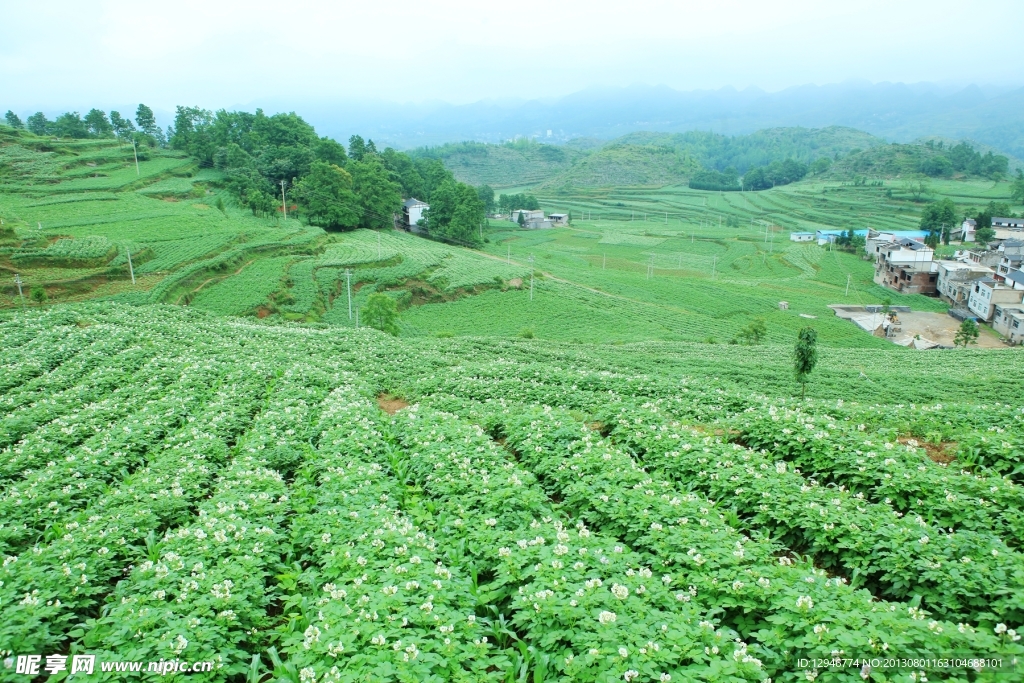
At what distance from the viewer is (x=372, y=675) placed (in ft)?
17.6

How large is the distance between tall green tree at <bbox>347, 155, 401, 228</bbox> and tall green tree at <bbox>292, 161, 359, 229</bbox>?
2.10 metres

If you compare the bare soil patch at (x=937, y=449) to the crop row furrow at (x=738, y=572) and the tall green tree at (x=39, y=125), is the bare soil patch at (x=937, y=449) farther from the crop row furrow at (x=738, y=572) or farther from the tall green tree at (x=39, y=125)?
the tall green tree at (x=39, y=125)

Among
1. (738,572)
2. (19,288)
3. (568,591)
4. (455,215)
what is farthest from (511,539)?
(455,215)

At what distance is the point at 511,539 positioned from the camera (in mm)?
7668

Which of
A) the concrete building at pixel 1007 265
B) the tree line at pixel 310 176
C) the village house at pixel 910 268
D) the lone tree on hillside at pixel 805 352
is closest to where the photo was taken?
the lone tree on hillside at pixel 805 352

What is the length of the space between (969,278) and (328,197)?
6902 cm

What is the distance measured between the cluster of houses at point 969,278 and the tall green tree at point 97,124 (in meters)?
108

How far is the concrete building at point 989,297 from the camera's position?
5178 cm

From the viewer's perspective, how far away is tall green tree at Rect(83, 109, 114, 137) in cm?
8750

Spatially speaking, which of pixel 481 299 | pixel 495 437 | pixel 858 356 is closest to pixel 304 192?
pixel 481 299

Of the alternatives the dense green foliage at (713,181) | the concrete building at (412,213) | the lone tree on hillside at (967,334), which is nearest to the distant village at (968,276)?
the lone tree on hillside at (967,334)

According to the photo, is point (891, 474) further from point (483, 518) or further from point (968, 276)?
point (968, 276)

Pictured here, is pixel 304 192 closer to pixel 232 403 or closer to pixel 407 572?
pixel 232 403

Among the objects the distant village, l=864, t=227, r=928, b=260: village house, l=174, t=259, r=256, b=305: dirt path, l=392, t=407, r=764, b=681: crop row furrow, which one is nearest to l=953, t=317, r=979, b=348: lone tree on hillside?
the distant village
